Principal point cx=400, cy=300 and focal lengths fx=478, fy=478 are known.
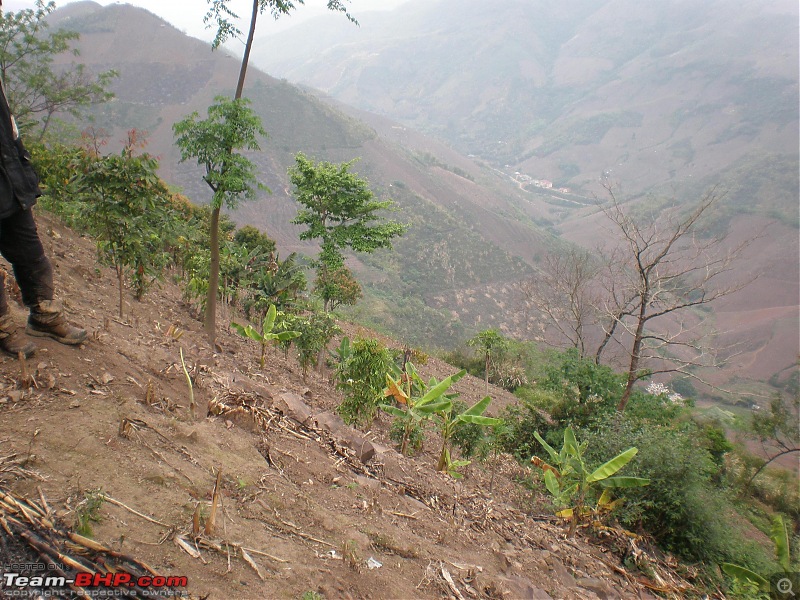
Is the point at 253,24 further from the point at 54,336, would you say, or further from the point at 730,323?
the point at 730,323

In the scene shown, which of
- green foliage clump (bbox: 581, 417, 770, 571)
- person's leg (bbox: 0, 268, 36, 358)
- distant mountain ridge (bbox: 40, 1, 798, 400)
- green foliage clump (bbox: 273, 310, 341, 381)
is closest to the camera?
person's leg (bbox: 0, 268, 36, 358)

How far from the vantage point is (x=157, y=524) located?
2307mm

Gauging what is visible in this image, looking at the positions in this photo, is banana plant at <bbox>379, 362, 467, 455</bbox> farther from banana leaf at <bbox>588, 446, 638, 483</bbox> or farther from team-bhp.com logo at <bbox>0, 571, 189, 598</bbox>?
team-bhp.com logo at <bbox>0, 571, 189, 598</bbox>

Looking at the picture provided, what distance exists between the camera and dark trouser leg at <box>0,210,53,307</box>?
2898 mm

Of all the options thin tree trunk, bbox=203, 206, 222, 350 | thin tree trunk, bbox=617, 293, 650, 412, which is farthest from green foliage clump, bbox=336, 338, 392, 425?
thin tree trunk, bbox=617, 293, 650, 412

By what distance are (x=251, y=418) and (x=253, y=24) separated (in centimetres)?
605

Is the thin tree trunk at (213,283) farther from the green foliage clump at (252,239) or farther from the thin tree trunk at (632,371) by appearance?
the green foliage clump at (252,239)

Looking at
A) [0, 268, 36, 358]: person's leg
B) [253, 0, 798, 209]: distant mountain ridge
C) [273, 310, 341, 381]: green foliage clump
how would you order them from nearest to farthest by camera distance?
[0, 268, 36, 358]: person's leg < [273, 310, 341, 381]: green foliage clump < [253, 0, 798, 209]: distant mountain ridge

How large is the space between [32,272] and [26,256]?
0.11 m

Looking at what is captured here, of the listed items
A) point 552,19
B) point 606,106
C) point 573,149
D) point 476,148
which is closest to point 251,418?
point 573,149

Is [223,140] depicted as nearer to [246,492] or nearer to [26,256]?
[26,256]

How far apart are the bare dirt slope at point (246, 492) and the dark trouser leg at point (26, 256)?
0.38 metres

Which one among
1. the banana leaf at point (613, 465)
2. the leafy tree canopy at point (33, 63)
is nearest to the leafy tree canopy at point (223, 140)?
the banana leaf at point (613, 465)

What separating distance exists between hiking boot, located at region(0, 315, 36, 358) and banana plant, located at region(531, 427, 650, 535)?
526 cm
